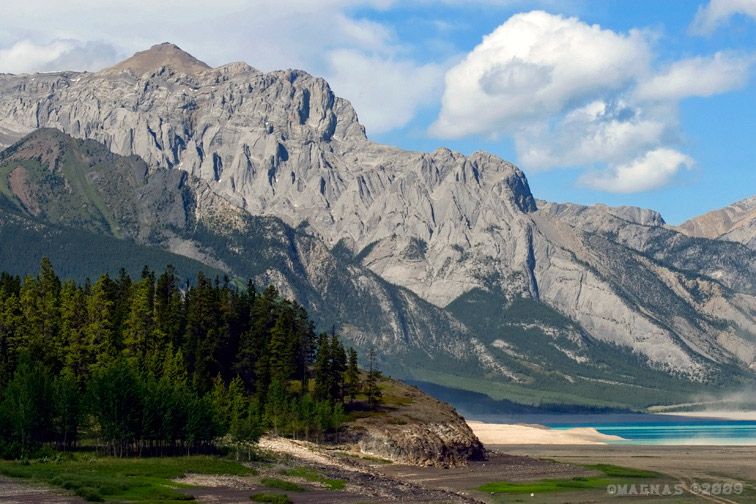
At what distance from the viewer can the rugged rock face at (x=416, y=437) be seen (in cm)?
15188

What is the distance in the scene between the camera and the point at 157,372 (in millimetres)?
153000

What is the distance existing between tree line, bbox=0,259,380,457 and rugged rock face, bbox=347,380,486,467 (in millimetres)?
5368

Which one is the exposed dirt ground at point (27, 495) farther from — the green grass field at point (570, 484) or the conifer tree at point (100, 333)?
the conifer tree at point (100, 333)

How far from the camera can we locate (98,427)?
125 m

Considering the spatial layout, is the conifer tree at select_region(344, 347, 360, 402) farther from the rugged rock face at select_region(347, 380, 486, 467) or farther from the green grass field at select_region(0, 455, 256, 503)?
the green grass field at select_region(0, 455, 256, 503)

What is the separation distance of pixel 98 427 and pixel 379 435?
45839mm

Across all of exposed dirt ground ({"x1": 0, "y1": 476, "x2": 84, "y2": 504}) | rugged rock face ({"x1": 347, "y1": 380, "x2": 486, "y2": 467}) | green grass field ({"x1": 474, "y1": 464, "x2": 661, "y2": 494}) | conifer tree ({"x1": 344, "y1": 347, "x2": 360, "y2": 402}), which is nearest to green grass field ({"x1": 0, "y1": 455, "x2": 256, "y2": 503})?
exposed dirt ground ({"x1": 0, "y1": 476, "x2": 84, "y2": 504})

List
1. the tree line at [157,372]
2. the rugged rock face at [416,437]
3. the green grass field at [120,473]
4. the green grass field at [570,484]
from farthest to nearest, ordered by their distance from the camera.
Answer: the rugged rock face at [416,437], the green grass field at [570,484], the tree line at [157,372], the green grass field at [120,473]

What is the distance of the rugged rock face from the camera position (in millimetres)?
151875

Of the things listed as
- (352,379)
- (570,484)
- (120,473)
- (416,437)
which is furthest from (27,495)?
(352,379)

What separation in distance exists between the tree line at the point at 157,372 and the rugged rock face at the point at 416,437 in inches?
211

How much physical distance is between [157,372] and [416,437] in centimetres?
4035

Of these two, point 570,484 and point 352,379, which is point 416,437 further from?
point 570,484

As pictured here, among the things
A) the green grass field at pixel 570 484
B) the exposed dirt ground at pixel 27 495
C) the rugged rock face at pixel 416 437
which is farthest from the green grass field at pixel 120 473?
the rugged rock face at pixel 416 437
